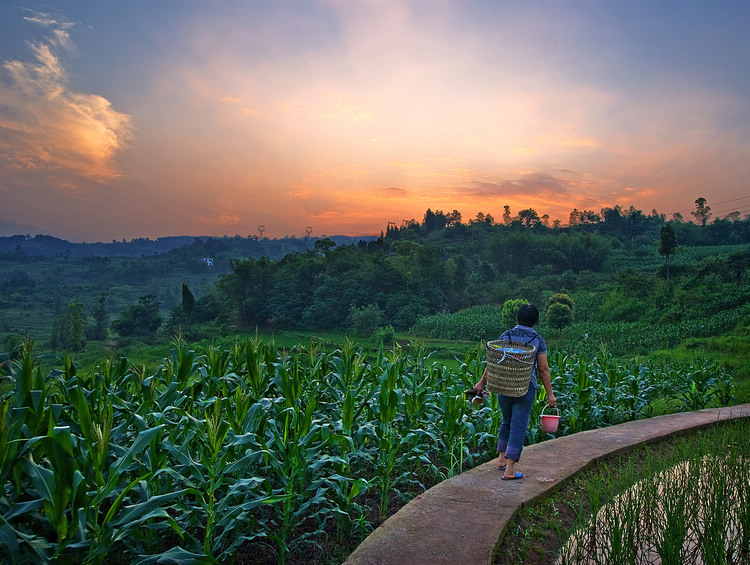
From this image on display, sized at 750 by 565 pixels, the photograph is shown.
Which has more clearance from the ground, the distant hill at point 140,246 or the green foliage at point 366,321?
the distant hill at point 140,246

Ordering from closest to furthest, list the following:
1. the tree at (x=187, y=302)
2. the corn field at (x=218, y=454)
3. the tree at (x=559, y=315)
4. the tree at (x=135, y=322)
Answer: the corn field at (x=218, y=454) < the tree at (x=559, y=315) < the tree at (x=135, y=322) < the tree at (x=187, y=302)

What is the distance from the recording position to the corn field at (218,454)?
6.01 ft

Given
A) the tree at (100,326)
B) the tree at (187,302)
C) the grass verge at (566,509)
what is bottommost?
the tree at (100,326)

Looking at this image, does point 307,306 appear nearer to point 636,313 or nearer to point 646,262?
point 636,313

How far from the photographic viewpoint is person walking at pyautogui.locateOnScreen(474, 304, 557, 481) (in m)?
3.20

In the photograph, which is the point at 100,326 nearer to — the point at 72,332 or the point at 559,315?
the point at 72,332

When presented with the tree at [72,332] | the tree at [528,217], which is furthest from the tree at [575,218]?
the tree at [72,332]

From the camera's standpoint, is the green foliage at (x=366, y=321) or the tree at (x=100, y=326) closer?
the green foliage at (x=366, y=321)

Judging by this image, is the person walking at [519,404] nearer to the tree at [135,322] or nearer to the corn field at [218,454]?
the corn field at [218,454]

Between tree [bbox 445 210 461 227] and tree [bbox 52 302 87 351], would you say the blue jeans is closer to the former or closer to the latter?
tree [bbox 52 302 87 351]

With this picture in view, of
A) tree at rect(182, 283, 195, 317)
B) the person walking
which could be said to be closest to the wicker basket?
the person walking

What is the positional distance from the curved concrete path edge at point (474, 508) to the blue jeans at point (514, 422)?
179 millimetres

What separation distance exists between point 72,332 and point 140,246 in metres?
89.4

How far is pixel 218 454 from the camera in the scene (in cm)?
239
